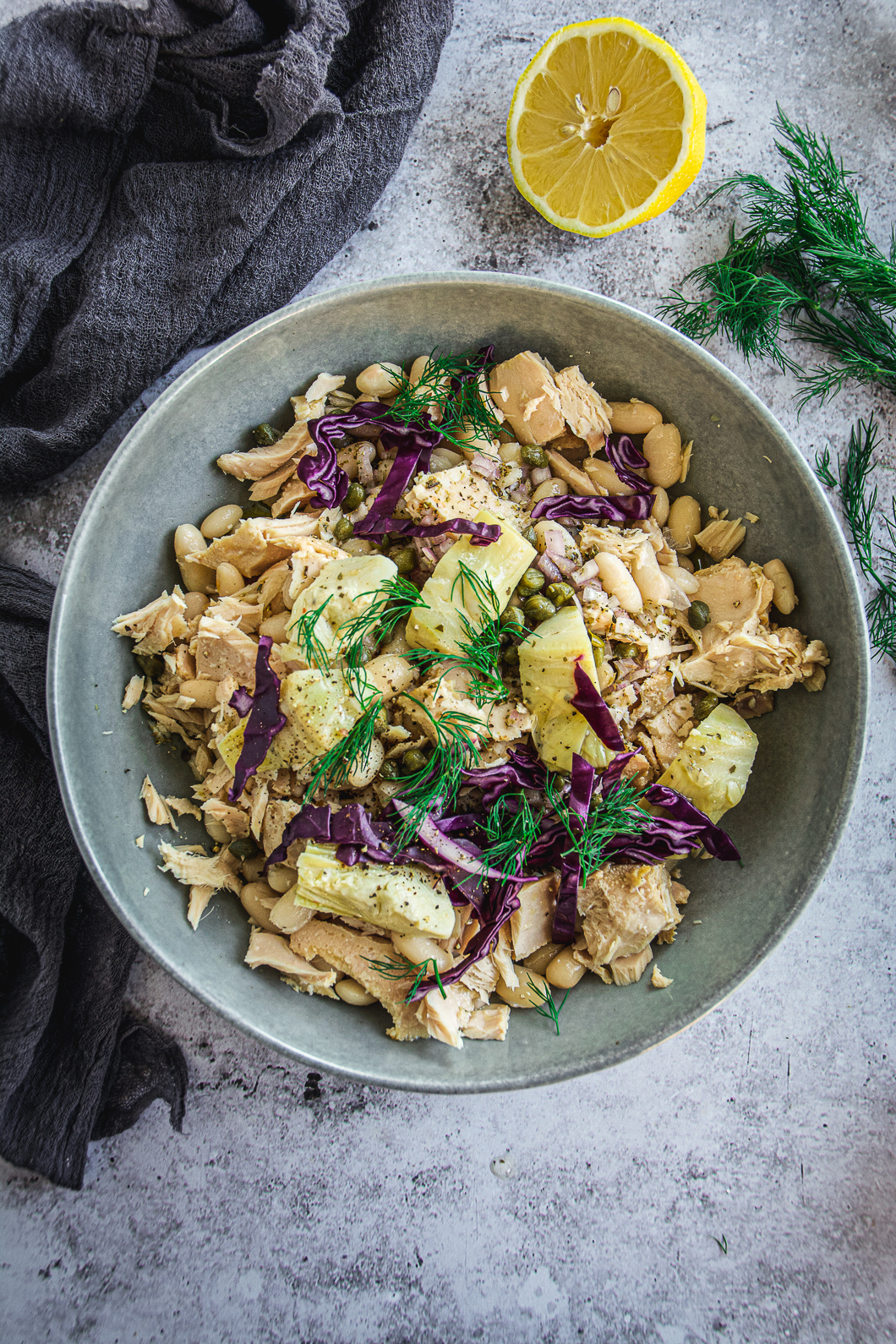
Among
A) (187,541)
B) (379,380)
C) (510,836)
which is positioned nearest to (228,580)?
(187,541)

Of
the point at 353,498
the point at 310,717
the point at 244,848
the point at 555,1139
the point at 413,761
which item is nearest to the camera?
the point at 310,717

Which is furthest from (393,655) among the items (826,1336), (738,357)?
(826,1336)

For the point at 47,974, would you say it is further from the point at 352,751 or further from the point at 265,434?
the point at 265,434

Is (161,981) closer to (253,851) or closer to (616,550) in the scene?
(253,851)

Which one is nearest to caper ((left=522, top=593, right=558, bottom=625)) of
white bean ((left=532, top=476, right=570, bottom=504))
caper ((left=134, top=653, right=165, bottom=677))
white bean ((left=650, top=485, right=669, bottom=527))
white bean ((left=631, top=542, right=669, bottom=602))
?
white bean ((left=631, top=542, right=669, bottom=602))

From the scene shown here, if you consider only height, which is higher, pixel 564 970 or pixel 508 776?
pixel 508 776

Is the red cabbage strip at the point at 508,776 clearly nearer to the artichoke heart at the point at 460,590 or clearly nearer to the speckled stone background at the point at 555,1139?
the artichoke heart at the point at 460,590

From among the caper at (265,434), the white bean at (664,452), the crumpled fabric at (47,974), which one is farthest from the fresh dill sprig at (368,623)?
the crumpled fabric at (47,974)
